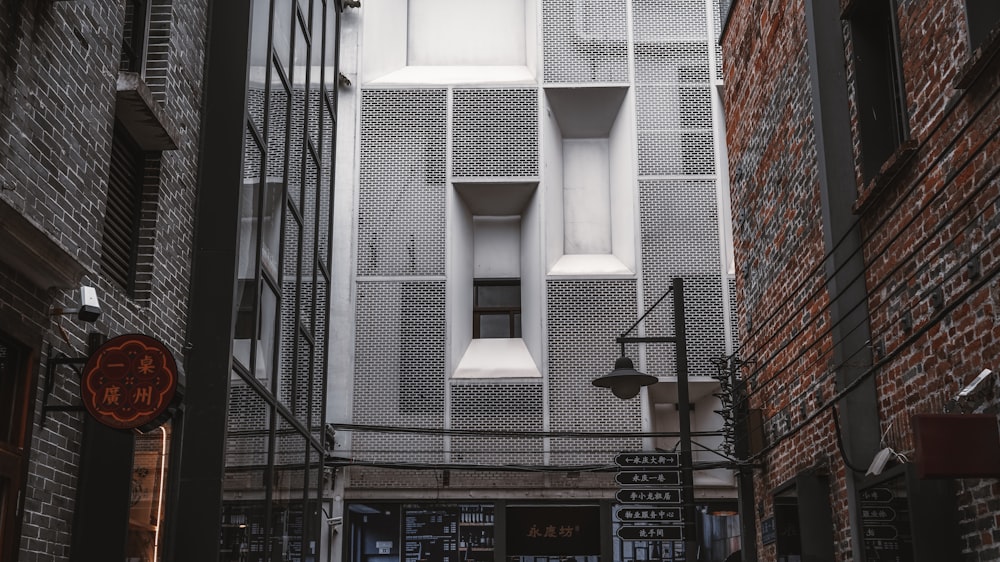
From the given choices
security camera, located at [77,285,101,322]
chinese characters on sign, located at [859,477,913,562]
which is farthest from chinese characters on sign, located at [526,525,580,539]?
security camera, located at [77,285,101,322]

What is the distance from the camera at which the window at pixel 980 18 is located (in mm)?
7449

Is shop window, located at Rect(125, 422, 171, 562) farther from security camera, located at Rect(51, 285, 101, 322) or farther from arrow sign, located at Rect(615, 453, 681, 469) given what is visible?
arrow sign, located at Rect(615, 453, 681, 469)

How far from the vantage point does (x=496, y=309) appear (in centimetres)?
2461

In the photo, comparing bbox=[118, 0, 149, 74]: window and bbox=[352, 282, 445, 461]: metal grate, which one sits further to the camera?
bbox=[352, 282, 445, 461]: metal grate

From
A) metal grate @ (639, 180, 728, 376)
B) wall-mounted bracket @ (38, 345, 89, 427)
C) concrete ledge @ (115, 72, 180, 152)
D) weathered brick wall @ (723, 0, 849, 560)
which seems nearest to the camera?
wall-mounted bracket @ (38, 345, 89, 427)

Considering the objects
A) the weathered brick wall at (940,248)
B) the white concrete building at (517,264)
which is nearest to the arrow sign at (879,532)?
the weathered brick wall at (940,248)

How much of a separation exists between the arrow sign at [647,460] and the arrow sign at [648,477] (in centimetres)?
8

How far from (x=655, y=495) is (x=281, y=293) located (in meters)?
4.66

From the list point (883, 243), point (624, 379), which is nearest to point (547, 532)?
point (624, 379)

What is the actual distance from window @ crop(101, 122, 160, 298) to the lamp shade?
574cm

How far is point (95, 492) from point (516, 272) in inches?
659

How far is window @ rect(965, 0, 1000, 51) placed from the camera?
24.4 feet

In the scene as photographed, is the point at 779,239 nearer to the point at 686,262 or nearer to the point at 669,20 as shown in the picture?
the point at 686,262

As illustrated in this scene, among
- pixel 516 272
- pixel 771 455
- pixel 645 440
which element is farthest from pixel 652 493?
pixel 516 272
